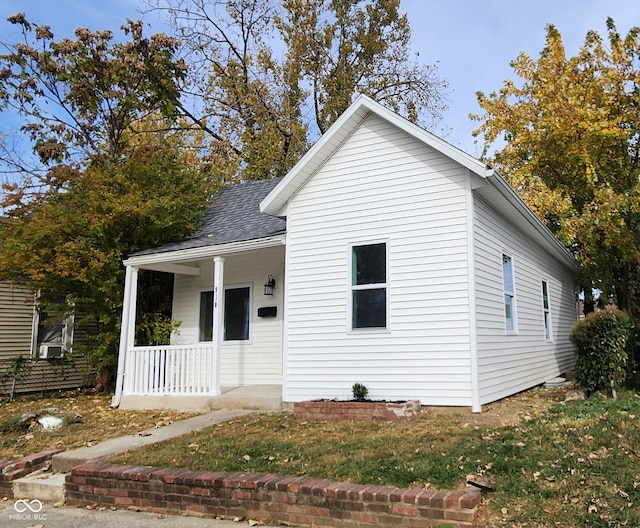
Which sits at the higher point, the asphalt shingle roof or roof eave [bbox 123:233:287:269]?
the asphalt shingle roof

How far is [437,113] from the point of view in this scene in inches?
1011

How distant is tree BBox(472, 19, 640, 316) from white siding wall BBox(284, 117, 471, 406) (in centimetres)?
745

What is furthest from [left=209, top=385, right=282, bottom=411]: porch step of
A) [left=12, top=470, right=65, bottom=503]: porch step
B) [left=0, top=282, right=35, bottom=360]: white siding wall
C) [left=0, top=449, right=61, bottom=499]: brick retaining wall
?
[left=0, top=282, right=35, bottom=360]: white siding wall

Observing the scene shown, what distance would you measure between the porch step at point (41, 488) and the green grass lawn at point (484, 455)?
2.21 feet

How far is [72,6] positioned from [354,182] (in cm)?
1187

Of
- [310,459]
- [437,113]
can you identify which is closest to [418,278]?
[310,459]

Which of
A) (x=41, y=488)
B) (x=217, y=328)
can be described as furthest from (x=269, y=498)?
(x=217, y=328)

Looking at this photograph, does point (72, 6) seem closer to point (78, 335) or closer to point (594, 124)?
point (78, 335)

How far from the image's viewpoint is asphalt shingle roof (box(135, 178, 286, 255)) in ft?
35.7

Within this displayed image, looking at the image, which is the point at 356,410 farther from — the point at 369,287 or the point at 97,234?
the point at 97,234

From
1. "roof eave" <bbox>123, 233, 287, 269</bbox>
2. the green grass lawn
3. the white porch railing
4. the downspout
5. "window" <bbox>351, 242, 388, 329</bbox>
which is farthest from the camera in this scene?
the white porch railing

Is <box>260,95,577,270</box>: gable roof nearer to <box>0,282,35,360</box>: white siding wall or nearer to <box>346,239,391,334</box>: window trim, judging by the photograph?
<box>346,239,391,334</box>: window trim

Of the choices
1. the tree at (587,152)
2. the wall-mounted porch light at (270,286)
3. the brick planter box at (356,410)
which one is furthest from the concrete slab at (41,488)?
the tree at (587,152)

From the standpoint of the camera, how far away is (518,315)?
35.3 feet
